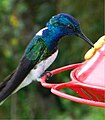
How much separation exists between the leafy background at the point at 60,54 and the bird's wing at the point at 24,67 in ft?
8.27

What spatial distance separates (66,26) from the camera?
10.5 feet

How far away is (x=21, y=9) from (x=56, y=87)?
4.66 metres

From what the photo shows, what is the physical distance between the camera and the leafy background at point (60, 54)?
6.49 m

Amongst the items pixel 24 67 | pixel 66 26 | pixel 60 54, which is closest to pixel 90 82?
pixel 66 26

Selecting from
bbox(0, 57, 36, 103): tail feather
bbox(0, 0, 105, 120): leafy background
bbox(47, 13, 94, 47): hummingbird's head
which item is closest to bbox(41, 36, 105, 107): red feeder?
bbox(47, 13, 94, 47): hummingbird's head

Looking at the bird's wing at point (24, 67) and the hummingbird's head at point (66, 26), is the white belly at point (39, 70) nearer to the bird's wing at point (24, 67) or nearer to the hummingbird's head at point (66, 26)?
the bird's wing at point (24, 67)

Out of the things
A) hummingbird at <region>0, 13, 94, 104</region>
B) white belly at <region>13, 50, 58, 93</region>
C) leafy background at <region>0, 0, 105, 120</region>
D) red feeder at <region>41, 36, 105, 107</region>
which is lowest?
leafy background at <region>0, 0, 105, 120</region>

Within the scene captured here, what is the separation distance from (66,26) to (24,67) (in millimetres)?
428

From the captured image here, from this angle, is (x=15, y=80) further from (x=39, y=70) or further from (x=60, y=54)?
(x=60, y=54)

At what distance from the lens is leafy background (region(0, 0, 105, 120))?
6.49 metres

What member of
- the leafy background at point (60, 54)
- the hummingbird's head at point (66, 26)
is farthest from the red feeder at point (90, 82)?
the leafy background at point (60, 54)

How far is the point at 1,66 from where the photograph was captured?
6.70m

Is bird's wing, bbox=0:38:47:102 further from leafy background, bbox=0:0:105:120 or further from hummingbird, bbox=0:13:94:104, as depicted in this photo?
leafy background, bbox=0:0:105:120

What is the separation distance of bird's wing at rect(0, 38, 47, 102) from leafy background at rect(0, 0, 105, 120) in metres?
2.52
